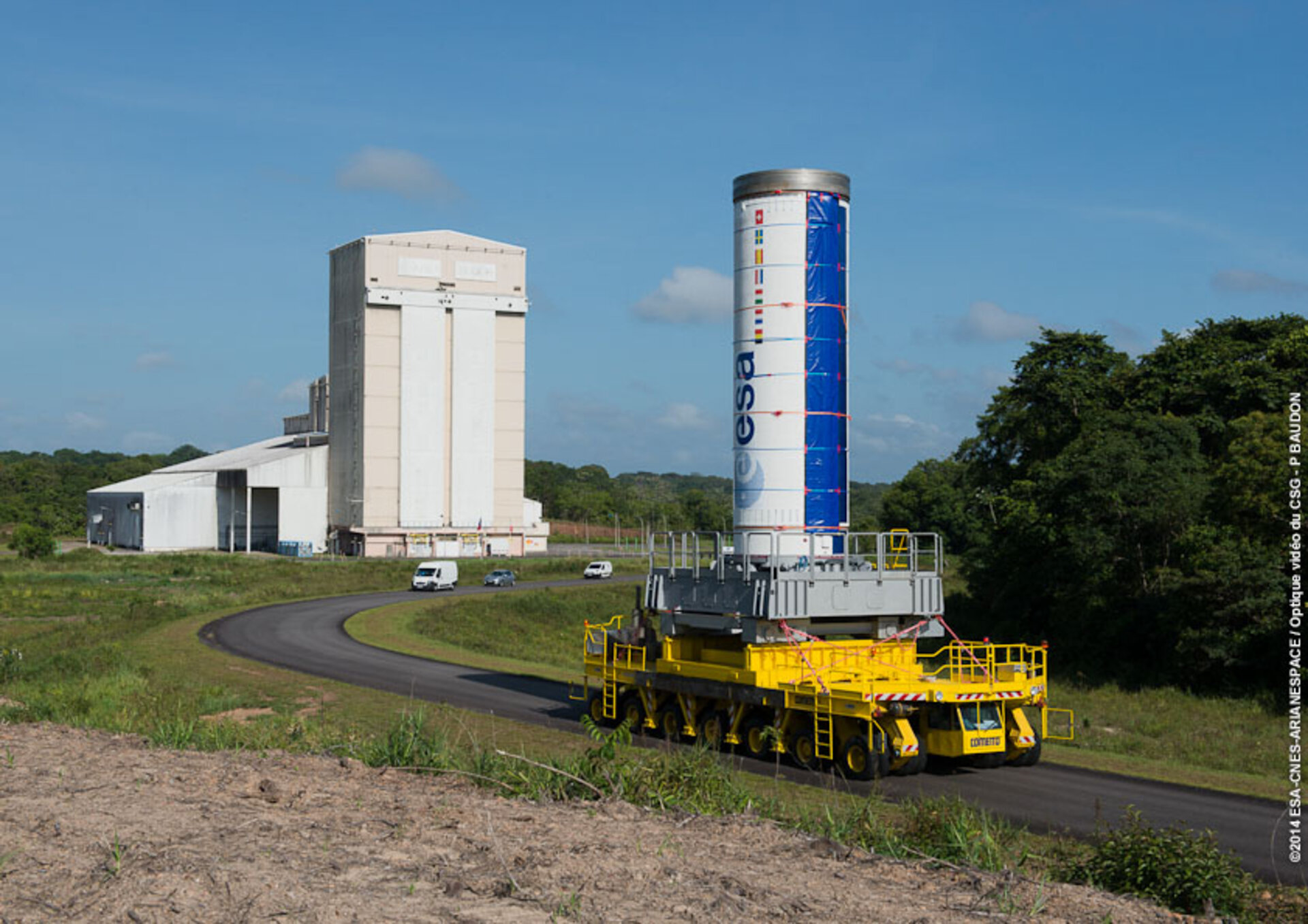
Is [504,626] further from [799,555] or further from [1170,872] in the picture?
[1170,872]

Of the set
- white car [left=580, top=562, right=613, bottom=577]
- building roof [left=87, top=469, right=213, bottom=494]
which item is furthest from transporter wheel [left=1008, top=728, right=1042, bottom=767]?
building roof [left=87, top=469, right=213, bottom=494]

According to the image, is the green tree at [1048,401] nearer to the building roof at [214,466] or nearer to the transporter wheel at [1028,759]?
A: the transporter wheel at [1028,759]

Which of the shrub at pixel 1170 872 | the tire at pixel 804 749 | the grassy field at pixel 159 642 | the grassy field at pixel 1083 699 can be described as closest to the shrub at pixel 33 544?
the grassy field at pixel 159 642

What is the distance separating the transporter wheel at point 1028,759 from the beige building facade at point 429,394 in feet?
260

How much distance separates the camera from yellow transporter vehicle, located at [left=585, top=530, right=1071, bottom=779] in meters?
21.5

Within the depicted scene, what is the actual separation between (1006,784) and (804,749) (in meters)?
3.38

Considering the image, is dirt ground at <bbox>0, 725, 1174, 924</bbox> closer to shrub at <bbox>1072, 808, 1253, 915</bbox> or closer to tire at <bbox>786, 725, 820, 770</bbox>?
shrub at <bbox>1072, 808, 1253, 915</bbox>

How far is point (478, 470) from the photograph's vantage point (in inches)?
3969

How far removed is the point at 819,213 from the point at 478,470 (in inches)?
3041

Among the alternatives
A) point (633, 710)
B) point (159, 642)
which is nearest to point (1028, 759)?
point (633, 710)

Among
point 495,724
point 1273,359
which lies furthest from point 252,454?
point 495,724

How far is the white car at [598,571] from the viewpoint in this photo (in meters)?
85.5

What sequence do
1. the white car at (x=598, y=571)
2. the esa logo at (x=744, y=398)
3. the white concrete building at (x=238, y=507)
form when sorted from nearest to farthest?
the esa logo at (x=744, y=398), the white car at (x=598, y=571), the white concrete building at (x=238, y=507)

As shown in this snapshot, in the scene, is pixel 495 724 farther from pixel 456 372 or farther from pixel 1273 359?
pixel 456 372
